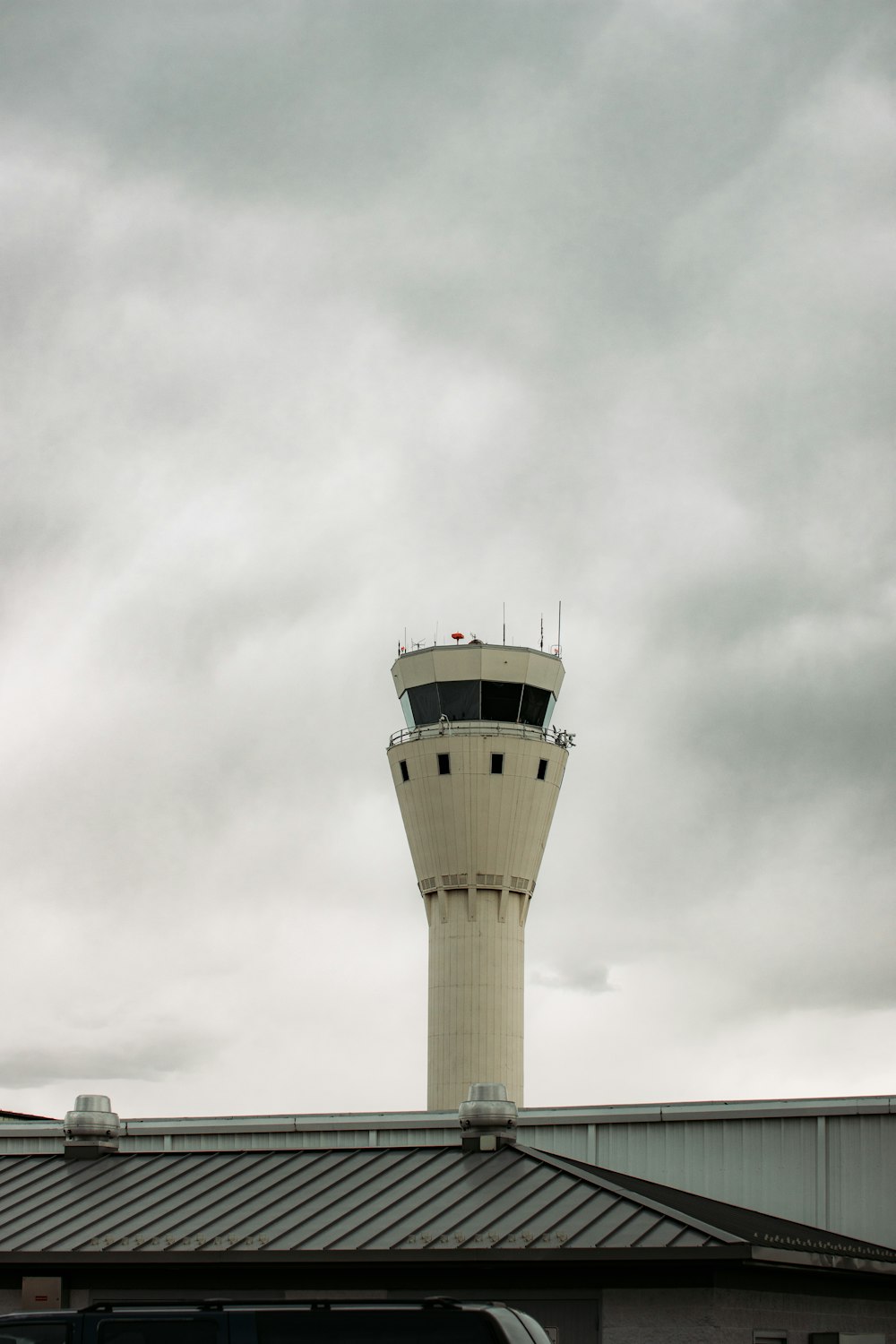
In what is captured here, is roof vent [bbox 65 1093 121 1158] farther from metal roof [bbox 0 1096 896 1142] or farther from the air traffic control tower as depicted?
the air traffic control tower

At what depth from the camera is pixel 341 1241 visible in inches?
843

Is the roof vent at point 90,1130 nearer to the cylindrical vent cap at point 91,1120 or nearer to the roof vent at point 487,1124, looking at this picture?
the cylindrical vent cap at point 91,1120

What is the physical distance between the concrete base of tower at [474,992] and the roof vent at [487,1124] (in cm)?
2613

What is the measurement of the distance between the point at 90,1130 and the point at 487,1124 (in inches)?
308

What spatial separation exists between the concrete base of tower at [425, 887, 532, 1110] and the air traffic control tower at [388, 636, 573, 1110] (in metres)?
0.04

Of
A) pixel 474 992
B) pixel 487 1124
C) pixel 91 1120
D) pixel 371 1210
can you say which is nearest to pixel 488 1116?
pixel 487 1124

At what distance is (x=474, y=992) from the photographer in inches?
2053

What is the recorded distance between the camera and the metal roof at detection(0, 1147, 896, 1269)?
20469 millimetres

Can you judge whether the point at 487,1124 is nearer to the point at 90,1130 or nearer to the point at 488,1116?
the point at 488,1116

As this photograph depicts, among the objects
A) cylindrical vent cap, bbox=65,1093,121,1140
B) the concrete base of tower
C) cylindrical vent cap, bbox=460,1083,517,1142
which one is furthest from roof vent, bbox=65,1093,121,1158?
the concrete base of tower

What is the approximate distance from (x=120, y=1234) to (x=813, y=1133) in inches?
448

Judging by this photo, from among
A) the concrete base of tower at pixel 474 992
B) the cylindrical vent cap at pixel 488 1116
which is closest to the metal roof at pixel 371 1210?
the cylindrical vent cap at pixel 488 1116

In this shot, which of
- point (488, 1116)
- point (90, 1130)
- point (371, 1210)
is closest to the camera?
point (371, 1210)

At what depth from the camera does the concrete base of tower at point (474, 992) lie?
169 feet
